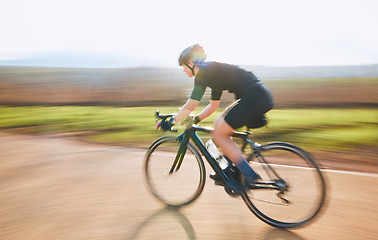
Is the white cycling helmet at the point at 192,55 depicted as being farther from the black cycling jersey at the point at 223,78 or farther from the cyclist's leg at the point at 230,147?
the cyclist's leg at the point at 230,147

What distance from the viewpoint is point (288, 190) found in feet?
11.0

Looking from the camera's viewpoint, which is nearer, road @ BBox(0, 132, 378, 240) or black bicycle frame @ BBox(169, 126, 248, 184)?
road @ BBox(0, 132, 378, 240)

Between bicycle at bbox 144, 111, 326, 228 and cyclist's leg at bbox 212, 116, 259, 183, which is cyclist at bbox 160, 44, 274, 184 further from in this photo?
bicycle at bbox 144, 111, 326, 228

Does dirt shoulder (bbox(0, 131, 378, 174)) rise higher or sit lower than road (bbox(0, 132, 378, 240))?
lower

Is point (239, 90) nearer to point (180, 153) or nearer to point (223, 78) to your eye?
point (223, 78)

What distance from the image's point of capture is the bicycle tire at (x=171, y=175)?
12.6ft

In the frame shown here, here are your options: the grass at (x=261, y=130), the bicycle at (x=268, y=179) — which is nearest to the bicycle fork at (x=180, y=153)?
the bicycle at (x=268, y=179)

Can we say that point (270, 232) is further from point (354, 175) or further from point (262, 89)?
point (354, 175)

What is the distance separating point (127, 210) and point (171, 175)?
0.67 metres

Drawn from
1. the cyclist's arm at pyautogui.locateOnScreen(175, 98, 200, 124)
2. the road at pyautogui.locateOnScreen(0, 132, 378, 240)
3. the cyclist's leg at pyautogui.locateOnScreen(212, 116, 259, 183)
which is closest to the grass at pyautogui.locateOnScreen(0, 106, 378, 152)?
the road at pyautogui.locateOnScreen(0, 132, 378, 240)

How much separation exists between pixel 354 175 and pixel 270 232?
2.07 m

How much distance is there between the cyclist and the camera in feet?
10.6

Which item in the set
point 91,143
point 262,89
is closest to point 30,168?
point 91,143

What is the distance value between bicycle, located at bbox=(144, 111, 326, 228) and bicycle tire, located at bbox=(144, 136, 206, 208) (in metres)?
0.01
